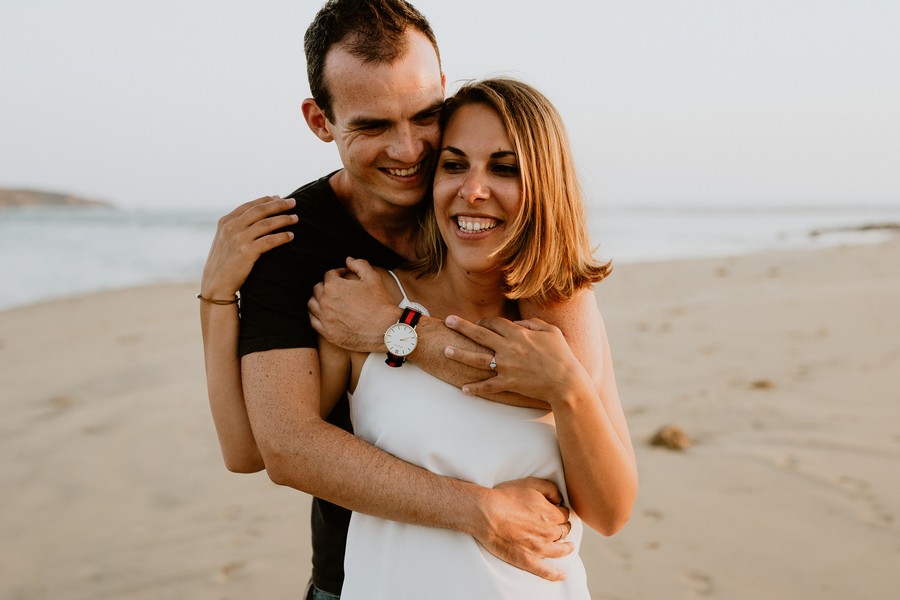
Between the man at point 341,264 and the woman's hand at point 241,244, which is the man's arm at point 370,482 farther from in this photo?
the woman's hand at point 241,244

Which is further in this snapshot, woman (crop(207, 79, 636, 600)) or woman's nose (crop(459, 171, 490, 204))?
woman's nose (crop(459, 171, 490, 204))

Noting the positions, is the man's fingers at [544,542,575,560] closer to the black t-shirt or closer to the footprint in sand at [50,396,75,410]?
the black t-shirt

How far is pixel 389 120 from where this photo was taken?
2.63 m

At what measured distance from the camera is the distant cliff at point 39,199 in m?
54.1

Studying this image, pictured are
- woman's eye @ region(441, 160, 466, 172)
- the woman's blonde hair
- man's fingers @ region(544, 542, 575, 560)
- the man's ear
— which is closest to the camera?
man's fingers @ region(544, 542, 575, 560)

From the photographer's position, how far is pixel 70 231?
2902cm

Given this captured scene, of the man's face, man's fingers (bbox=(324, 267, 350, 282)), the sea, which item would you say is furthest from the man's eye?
the sea

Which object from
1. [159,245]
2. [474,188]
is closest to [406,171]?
[474,188]

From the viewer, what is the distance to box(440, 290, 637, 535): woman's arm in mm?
2219

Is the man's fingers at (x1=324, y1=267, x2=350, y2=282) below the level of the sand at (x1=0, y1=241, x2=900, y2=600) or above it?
above

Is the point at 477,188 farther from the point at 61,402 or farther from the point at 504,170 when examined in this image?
the point at 61,402

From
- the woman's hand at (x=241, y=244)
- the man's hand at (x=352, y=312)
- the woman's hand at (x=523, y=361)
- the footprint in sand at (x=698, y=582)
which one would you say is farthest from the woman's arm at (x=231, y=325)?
the footprint in sand at (x=698, y=582)

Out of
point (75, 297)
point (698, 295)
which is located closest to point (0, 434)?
point (75, 297)

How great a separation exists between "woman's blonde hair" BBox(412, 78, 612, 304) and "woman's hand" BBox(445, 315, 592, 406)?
0.78 feet
